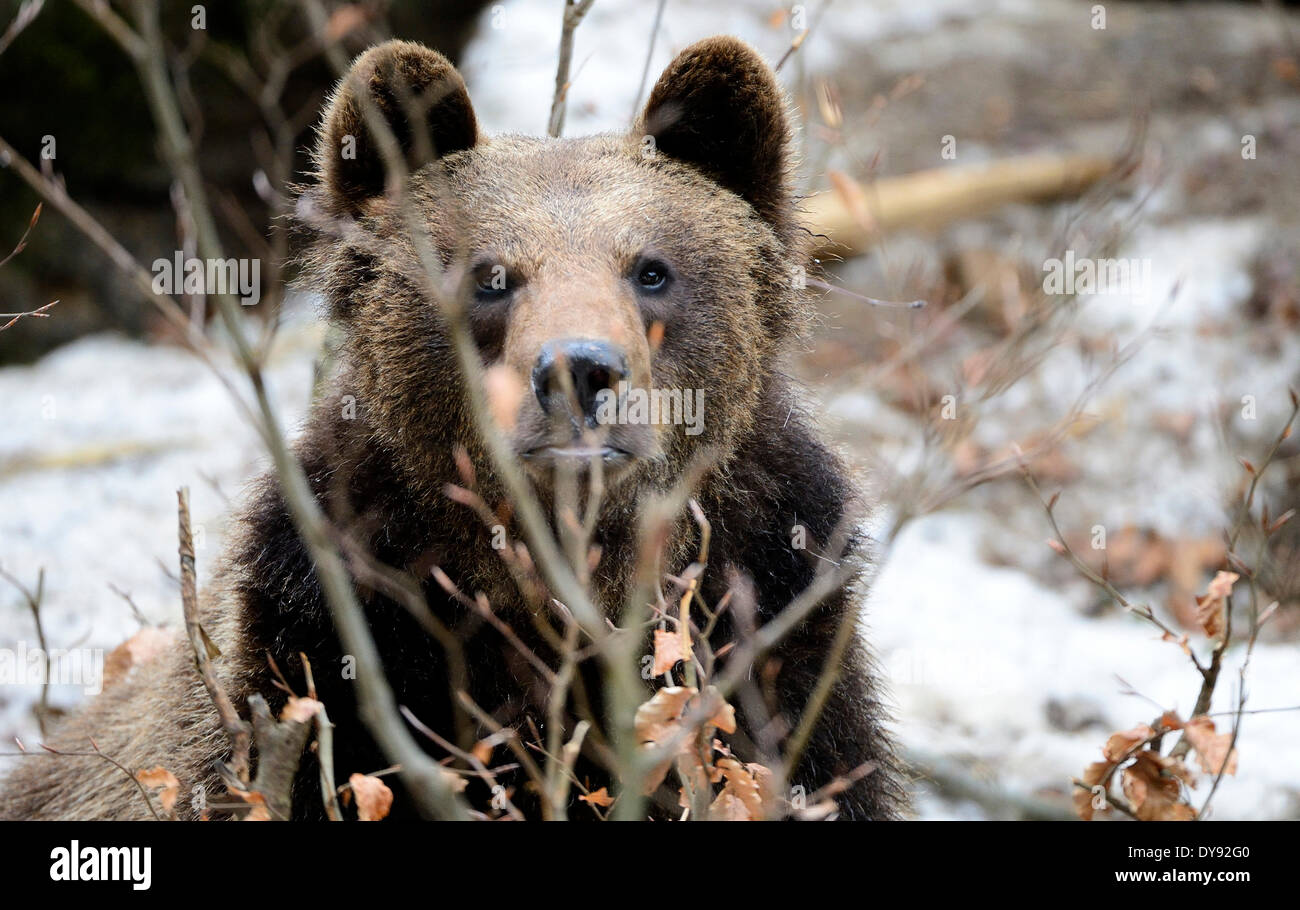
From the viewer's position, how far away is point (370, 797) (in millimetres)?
3314

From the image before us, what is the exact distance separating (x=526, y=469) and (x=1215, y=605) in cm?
226

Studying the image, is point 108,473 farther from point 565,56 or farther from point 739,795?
point 739,795

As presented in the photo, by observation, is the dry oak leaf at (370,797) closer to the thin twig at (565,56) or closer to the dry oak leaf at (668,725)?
the dry oak leaf at (668,725)

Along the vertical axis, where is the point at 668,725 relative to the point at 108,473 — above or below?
below

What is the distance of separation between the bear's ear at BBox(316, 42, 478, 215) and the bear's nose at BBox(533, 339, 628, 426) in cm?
99

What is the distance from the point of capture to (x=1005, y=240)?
1188 cm

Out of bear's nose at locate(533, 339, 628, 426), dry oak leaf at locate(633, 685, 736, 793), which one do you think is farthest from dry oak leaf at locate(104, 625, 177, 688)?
dry oak leaf at locate(633, 685, 736, 793)

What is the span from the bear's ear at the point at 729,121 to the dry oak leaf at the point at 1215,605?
198cm

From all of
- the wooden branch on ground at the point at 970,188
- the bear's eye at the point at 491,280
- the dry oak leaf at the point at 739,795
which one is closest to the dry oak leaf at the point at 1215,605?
the dry oak leaf at the point at 739,795

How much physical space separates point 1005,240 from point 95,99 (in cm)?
839

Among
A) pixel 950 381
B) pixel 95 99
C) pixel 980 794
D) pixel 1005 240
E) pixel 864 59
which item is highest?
pixel 864 59

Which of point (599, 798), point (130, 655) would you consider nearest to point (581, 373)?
point (599, 798)
